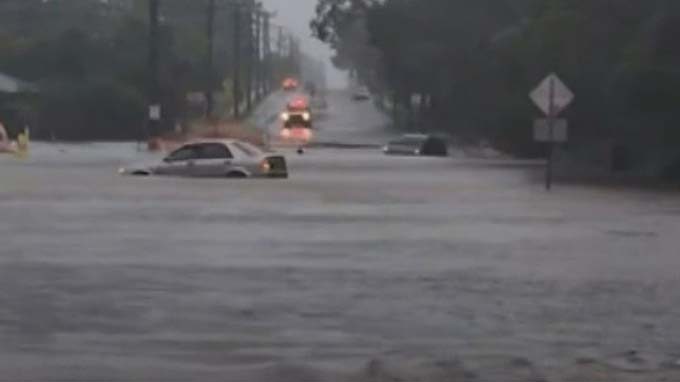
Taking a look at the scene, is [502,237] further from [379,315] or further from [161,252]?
[379,315]

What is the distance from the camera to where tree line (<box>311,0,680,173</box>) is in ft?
174

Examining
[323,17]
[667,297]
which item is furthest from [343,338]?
[323,17]

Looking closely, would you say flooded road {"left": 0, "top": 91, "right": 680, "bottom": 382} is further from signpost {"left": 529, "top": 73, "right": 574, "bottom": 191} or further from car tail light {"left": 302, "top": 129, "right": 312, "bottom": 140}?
car tail light {"left": 302, "top": 129, "right": 312, "bottom": 140}

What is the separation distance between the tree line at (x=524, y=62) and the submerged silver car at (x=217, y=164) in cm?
996

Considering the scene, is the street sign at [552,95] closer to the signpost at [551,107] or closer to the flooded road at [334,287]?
the signpost at [551,107]

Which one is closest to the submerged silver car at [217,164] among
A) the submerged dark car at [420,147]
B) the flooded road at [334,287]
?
the flooded road at [334,287]

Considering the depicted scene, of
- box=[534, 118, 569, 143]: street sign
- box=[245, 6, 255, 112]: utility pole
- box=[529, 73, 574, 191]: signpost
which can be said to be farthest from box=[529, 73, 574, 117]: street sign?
box=[245, 6, 255, 112]: utility pole

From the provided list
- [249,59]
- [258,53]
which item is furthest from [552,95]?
[258,53]

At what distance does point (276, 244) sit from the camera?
26797mm

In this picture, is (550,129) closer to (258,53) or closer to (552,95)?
(552,95)

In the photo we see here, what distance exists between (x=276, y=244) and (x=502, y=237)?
12.6 ft

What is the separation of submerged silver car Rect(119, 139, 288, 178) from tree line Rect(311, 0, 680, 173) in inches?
392

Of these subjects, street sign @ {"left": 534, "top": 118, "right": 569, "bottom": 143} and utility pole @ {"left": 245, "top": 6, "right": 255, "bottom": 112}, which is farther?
utility pole @ {"left": 245, "top": 6, "right": 255, "bottom": 112}

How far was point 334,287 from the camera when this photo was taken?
2077 centimetres
